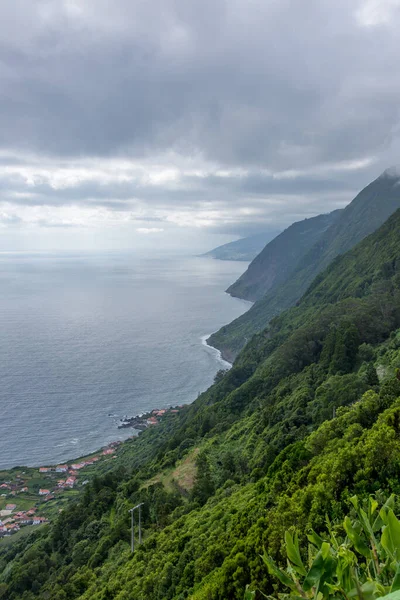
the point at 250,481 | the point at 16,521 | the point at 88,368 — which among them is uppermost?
the point at 250,481

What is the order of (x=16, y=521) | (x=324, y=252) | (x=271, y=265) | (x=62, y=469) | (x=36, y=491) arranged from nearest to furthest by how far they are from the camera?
1. (x=16, y=521)
2. (x=36, y=491)
3. (x=62, y=469)
4. (x=324, y=252)
5. (x=271, y=265)

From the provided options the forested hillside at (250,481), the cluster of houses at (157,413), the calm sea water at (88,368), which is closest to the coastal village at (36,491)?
the calm sea water at (88,368)

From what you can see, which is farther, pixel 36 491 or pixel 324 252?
pixel 324 252

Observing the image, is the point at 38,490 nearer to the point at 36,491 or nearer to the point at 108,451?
the point at 36,491

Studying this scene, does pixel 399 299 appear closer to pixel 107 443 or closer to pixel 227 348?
pixel 107 443

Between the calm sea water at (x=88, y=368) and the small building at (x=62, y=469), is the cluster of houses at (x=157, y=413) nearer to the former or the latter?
the calm sea water at (x=88, y=368)

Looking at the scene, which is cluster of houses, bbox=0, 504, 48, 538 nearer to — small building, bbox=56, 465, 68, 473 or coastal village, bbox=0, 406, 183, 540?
coastal village, bbox=0, 406, 183, 540

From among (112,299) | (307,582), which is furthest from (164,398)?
(112,299)

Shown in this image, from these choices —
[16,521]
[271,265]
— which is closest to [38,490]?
[16,521]
